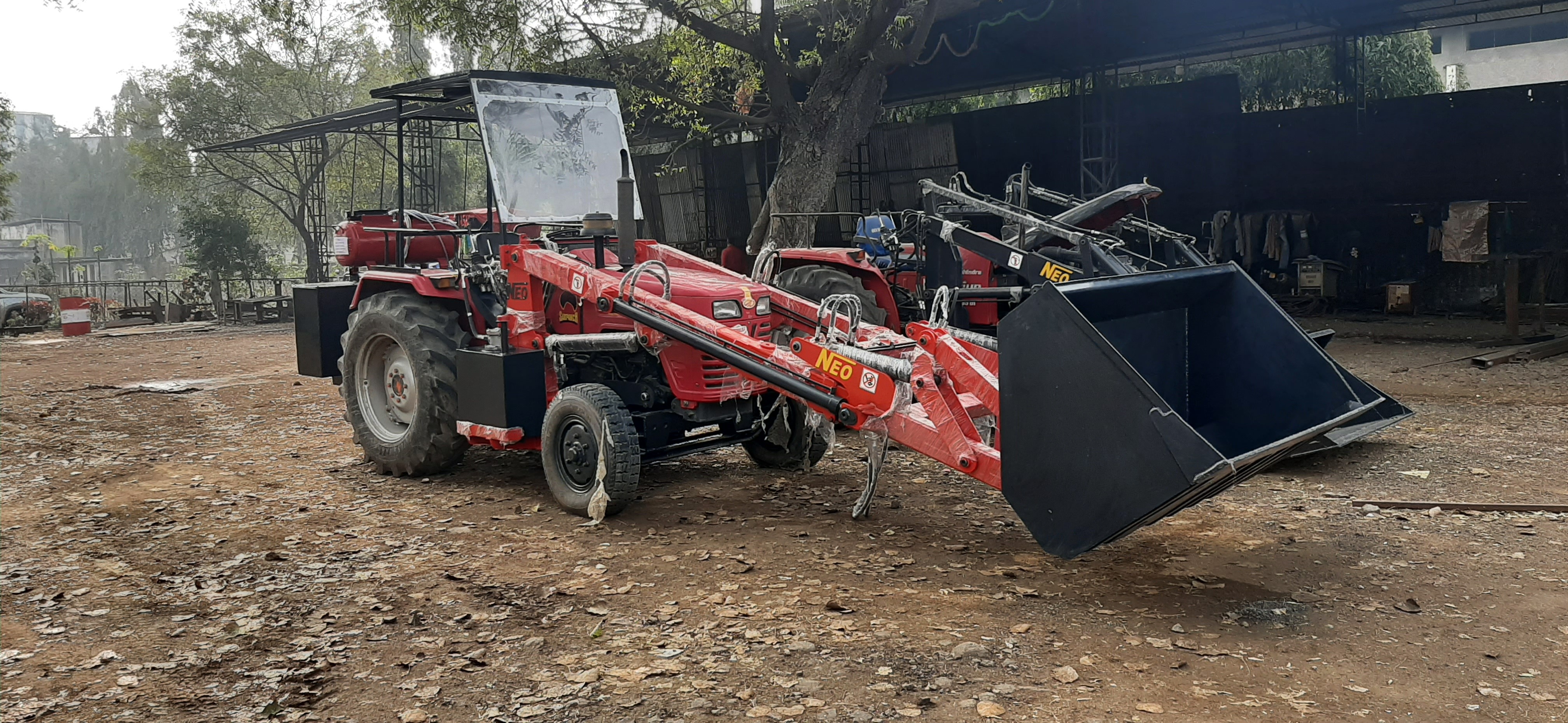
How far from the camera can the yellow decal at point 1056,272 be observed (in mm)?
9875

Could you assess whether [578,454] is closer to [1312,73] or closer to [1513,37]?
[1312,73]

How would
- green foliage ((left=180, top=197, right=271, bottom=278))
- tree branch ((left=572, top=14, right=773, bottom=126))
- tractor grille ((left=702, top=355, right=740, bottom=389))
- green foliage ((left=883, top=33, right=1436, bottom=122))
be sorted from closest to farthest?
tractor grille ((left=702, top=355, right=740, bottom=389)), tree branch ((left=572, top=14, right=773, bottom=126)), green foliage ((left=883, top=33, right=1436, bottom=122)), green foliage ((left=180, top=197, right=271, bottom=278))

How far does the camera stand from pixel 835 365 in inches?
208

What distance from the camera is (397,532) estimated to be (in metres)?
6.02

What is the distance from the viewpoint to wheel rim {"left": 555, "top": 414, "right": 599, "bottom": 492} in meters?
6.02

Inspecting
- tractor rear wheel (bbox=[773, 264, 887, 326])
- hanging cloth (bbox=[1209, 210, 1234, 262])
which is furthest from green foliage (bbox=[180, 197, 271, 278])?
tractor rear wheel (bbox=[773, 264, 887, 326])

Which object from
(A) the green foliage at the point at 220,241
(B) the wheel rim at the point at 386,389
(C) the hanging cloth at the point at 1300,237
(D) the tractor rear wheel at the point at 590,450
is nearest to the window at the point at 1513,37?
(C) the hanging cloth at the point at 1300,237

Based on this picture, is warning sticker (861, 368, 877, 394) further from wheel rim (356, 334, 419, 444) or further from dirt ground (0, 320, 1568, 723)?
wheel rim (356, 334, 419, 444)

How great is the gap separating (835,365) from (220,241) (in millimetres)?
28183

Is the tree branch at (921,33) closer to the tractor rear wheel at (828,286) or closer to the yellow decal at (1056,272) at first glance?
the yellow decal at (1056,272)

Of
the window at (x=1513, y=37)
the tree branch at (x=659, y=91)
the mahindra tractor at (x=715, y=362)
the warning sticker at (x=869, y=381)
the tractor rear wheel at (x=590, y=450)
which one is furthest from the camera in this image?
the window at (x=1513, y=37)

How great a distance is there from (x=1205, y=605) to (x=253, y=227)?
119ft

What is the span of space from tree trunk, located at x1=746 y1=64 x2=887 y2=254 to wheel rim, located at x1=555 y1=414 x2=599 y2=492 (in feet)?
27.7

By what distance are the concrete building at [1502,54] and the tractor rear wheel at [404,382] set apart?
3462 cm
